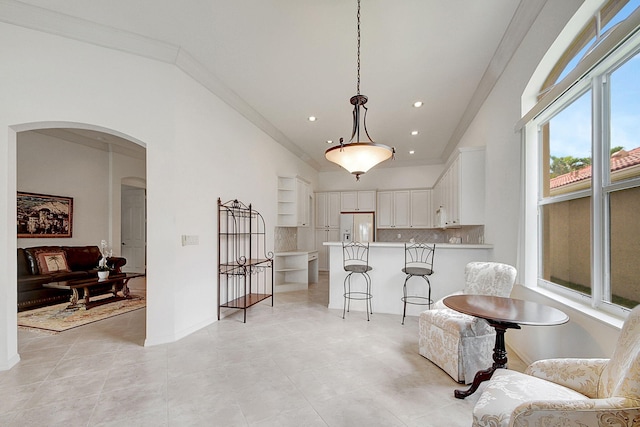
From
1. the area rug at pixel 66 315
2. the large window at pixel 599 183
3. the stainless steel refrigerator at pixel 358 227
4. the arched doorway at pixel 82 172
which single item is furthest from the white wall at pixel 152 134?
the stainless steel refrigerator at pixel 358 227

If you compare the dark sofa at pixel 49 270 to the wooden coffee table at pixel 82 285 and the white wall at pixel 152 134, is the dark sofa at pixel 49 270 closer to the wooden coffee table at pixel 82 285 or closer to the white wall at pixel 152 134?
the wooden coffee table at pixel 82 285

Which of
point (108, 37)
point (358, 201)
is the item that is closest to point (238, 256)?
point (108, 37)

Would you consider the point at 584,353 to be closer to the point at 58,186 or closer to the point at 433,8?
A: the point at 433,8

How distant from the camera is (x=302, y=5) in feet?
8.50

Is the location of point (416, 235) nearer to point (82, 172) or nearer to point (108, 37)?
point (108, 37)

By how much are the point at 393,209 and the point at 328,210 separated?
6.11ft

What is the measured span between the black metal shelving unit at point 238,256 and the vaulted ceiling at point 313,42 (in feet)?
5.51

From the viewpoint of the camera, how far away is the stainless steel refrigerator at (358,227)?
322 inches

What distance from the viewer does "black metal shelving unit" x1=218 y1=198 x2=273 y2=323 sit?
165 inches

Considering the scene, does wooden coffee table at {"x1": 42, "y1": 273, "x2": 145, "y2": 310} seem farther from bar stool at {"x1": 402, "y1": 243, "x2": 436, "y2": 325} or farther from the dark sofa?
bar stool at {"x1": 402, "y1": 243, "x2": 436, "y2": 325}

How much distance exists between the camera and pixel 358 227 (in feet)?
27.0

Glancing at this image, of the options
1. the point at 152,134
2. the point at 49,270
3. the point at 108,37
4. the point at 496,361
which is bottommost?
the point at 496,361

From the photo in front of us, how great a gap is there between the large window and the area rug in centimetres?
542

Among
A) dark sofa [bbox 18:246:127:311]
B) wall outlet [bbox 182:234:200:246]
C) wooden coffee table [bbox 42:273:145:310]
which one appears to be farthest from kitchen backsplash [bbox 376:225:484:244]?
dark sofa [bbox 18:246:127:311]
